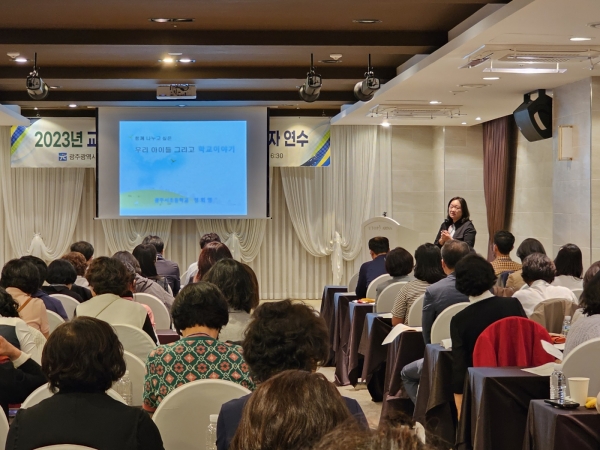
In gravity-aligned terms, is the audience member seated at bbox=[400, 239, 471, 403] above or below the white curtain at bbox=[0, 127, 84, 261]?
below

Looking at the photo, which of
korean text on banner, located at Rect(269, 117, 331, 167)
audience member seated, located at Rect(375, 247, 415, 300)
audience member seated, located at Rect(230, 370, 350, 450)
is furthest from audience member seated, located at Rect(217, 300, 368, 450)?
korean text on banner, located at Rect(269, 117, 331, 167)

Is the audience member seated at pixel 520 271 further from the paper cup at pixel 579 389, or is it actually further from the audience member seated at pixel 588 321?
the paper cup at pixel 579 389

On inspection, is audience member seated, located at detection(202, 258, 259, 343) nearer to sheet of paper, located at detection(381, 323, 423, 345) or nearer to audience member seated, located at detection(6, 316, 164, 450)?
sheet of paper, located at detection(381, 323, 423, 345)

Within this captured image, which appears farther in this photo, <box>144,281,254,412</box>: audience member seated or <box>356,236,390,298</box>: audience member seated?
<box>356,236,390,298</box>: audience member seated

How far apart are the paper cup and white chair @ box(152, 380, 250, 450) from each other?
1319 millimetres

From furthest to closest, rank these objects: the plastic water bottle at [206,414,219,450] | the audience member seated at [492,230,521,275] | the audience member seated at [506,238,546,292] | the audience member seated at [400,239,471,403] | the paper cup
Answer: the audience member seated at [492,230,521,275] < the audience member seated at [506,238,546,292] < the audience member seated at [400,239,471,403] < the paper cup < the plastic water bottle at [206,414,219,450]

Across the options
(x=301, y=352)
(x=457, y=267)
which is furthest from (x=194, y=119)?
(x=301, y=352)

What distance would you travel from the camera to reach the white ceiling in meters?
5.37

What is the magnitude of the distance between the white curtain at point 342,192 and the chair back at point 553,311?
7798 mm

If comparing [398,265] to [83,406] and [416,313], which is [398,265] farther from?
[83,406]

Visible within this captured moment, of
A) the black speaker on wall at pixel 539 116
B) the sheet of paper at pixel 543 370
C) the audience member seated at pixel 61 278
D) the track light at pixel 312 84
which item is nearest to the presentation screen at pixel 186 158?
the track light at pixel 312 84

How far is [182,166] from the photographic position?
12164 mm

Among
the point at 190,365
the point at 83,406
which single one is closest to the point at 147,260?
the point at 190,365

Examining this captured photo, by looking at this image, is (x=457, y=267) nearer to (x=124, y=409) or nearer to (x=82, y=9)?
(x=124, y=409)
